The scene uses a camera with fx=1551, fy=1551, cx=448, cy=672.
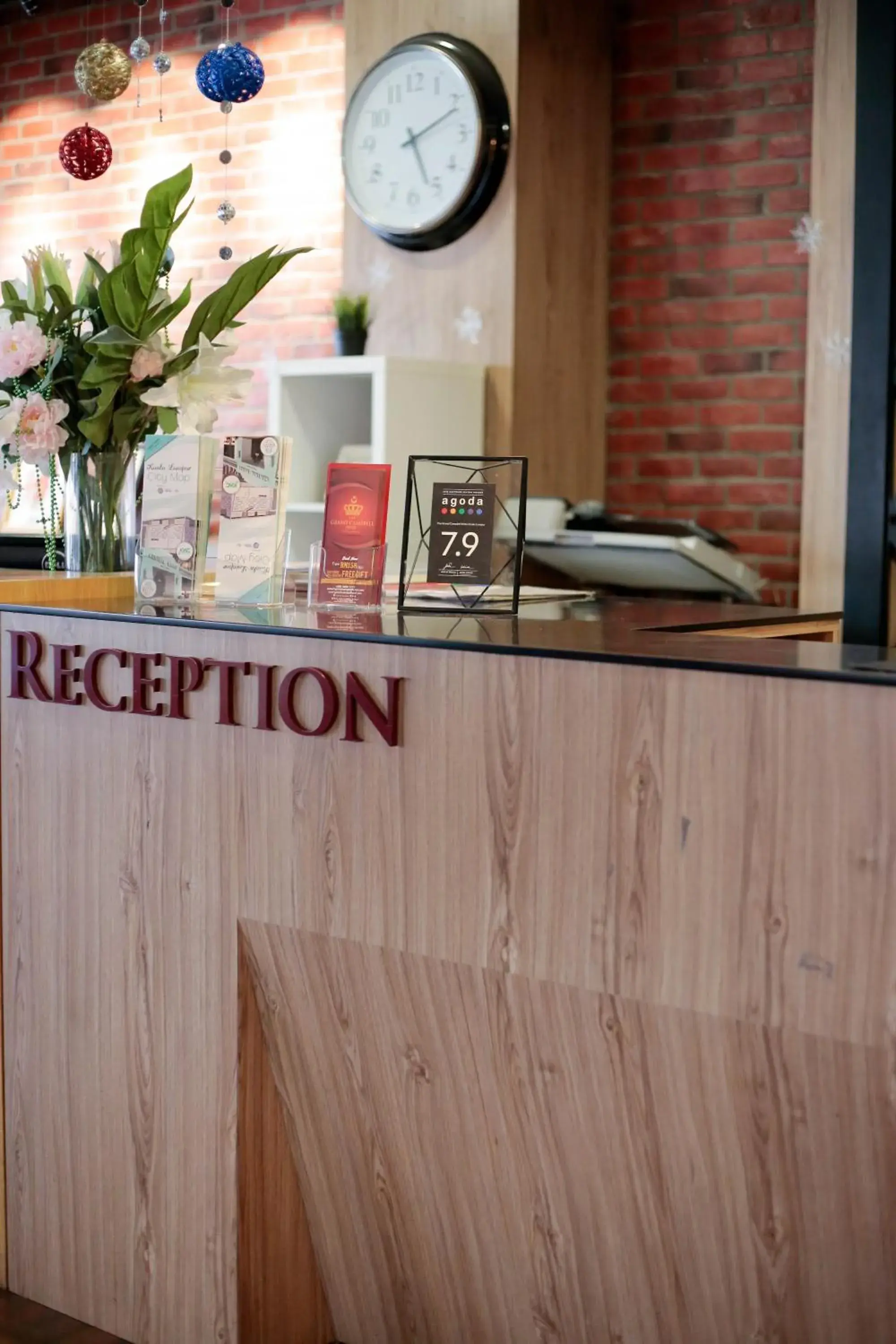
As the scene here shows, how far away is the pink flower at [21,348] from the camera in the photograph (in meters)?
2.53

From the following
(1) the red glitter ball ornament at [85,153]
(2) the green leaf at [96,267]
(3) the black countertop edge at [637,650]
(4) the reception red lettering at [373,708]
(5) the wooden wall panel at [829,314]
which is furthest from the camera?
(1) the red glitter ball ornament at [85,153]

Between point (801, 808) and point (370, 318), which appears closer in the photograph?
point (801, 808)

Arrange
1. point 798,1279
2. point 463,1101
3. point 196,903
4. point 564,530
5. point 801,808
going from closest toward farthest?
1. point 801,808
2. point 798,1279
3. point 463,1101
4. point 196,903
5. point 564,530

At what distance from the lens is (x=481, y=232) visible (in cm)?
417

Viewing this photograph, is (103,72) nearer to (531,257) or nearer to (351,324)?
(351,324)

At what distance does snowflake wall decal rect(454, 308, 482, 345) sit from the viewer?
13.8 feet

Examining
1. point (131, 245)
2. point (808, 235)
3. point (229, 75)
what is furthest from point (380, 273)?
point (131, 245)

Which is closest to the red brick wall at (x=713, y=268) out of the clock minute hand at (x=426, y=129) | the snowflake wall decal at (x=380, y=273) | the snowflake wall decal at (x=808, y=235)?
the snowflake wall decal at (x=808, y=235)

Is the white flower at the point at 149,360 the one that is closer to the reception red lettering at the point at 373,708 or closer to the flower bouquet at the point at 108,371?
the flower bouquet at the point at 108,371

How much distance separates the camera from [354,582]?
2.28 m

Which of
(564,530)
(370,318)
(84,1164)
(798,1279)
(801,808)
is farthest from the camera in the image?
(370,318)

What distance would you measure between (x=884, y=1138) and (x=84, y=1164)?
3.91 ft

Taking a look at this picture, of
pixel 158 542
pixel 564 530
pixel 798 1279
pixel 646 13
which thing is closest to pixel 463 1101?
pixel 798 1279

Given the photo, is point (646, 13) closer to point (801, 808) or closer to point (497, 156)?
point (497, 156)
